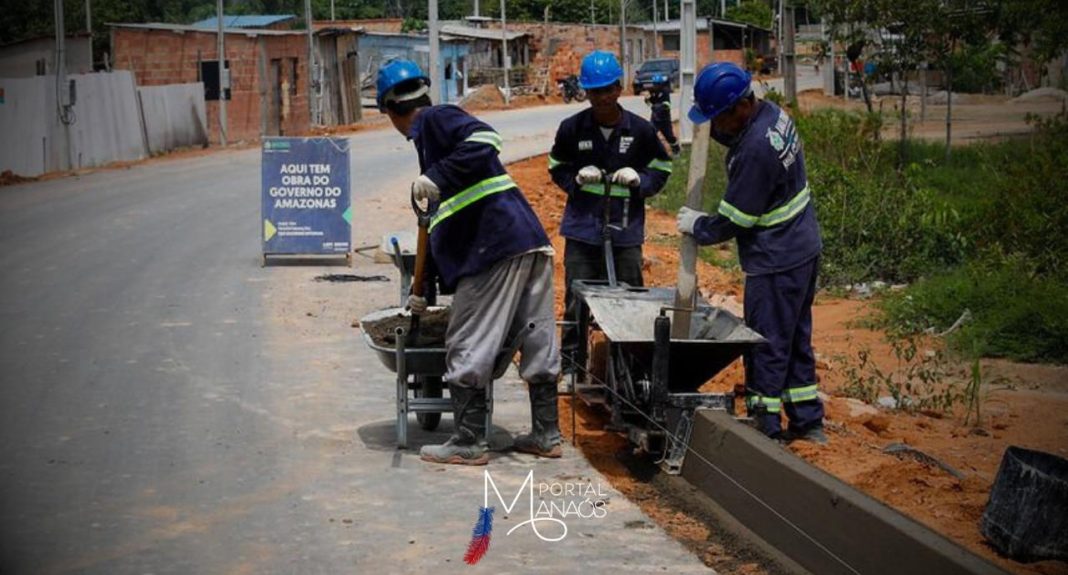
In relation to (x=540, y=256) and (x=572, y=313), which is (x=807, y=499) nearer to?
(x=540, y=256)

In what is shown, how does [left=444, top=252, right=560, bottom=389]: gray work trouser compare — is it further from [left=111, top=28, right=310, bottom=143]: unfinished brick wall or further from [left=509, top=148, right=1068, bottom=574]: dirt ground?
[left=111, top=28, right=310, bottom=143]: unfinished brick wall

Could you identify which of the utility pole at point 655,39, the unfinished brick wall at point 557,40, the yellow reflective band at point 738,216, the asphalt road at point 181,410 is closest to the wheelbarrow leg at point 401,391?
the asphalt road at point 181,410

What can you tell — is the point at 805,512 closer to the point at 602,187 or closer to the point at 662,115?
the point at 602,187

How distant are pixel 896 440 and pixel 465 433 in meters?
2.82

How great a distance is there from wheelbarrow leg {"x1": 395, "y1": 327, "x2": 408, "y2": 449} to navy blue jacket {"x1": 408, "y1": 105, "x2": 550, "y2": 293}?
400mm

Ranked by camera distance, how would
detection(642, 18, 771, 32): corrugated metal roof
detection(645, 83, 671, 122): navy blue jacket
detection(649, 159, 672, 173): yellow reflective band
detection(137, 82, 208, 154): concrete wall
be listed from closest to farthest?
1. detection(649, 159, 672, 173): yellow reflective band
2. detection(645, 83, 671, 122): navy blue jacket
3. detection(137, 82, 208, 154): concrete wall
4. detection(642, 18, 771, 32): corrugated metal roof

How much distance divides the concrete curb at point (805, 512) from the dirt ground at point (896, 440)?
20 centimetres

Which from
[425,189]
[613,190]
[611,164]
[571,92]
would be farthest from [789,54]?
[571,92]

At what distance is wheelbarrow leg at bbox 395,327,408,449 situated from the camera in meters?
7.87

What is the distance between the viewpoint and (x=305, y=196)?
15047 millimetres

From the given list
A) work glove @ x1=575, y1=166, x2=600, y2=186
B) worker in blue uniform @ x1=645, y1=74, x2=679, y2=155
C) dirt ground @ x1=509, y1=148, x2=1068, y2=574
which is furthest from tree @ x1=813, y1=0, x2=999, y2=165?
work glove @ x1=575, y1=166, x2=600, y2=186

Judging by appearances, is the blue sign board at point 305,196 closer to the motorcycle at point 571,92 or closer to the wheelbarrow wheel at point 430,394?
the wheelbarrow wheel at point 430,394

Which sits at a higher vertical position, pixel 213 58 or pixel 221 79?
pixel 213 58

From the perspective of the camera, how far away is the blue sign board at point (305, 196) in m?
14.9
